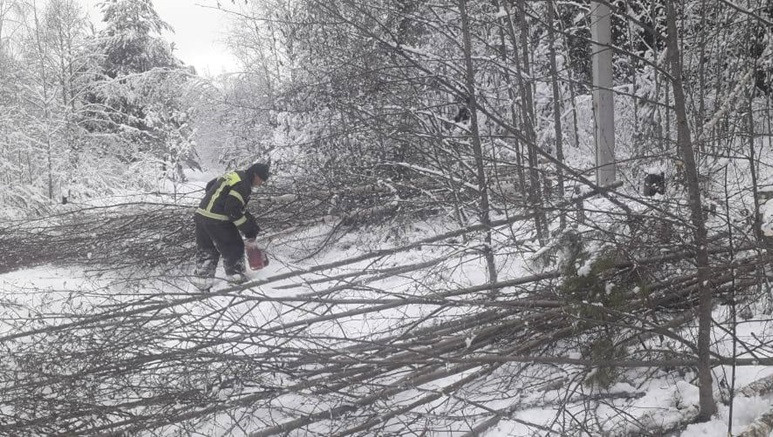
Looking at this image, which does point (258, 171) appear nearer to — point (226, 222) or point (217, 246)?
point (226, 222)

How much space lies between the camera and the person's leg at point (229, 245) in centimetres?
648

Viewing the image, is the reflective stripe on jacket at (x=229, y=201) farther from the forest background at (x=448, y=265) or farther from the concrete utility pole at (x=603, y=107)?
the concrete utility pole at (x=603, y=107)

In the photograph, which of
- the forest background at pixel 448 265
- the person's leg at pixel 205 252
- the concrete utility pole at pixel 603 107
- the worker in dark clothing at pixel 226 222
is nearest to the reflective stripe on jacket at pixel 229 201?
the worker in dark clothing at pixel 226 222

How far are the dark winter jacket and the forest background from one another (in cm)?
84

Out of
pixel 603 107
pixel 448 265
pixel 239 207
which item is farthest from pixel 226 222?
pixel 603 107

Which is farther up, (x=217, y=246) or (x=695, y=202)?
(x=695, y=202)

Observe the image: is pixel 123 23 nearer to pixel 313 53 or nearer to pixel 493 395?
pixel 313 53

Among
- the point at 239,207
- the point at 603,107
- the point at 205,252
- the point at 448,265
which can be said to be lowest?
the point at 448,265

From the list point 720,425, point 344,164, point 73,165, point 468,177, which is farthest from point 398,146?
point 73,165

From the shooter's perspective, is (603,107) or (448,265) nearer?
(603,107)

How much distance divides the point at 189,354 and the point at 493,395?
6.34 ft

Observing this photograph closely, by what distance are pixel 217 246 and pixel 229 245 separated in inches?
5.8

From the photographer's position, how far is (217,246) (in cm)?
656

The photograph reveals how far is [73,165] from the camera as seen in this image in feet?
53.2
